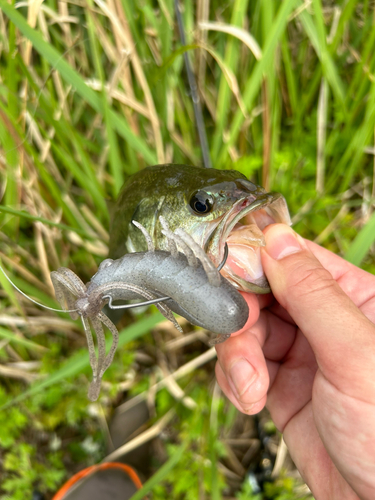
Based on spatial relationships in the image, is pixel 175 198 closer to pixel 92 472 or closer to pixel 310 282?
pixel 310 282

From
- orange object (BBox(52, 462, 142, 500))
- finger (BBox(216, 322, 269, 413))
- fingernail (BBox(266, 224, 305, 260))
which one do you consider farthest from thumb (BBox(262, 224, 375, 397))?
orange object (BBox(52, 462, 142, 500))

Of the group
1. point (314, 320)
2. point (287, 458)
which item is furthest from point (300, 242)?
point (287, 458)

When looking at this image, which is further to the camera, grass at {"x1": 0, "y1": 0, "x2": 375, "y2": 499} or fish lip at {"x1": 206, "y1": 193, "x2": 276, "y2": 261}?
grass at {"x1": 0, "y1": 0, "x2": 375, "y2": 499}

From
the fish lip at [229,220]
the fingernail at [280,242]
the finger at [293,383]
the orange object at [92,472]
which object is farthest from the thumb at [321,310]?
the orange object at [92,472]

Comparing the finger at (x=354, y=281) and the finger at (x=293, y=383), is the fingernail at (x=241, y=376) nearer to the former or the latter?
the finger at (x=293, y=383)

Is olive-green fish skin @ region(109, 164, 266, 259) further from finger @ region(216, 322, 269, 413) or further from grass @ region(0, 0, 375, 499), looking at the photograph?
finger @ region(216, 322, 269, 413)

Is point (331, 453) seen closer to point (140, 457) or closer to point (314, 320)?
point (314, 320)
